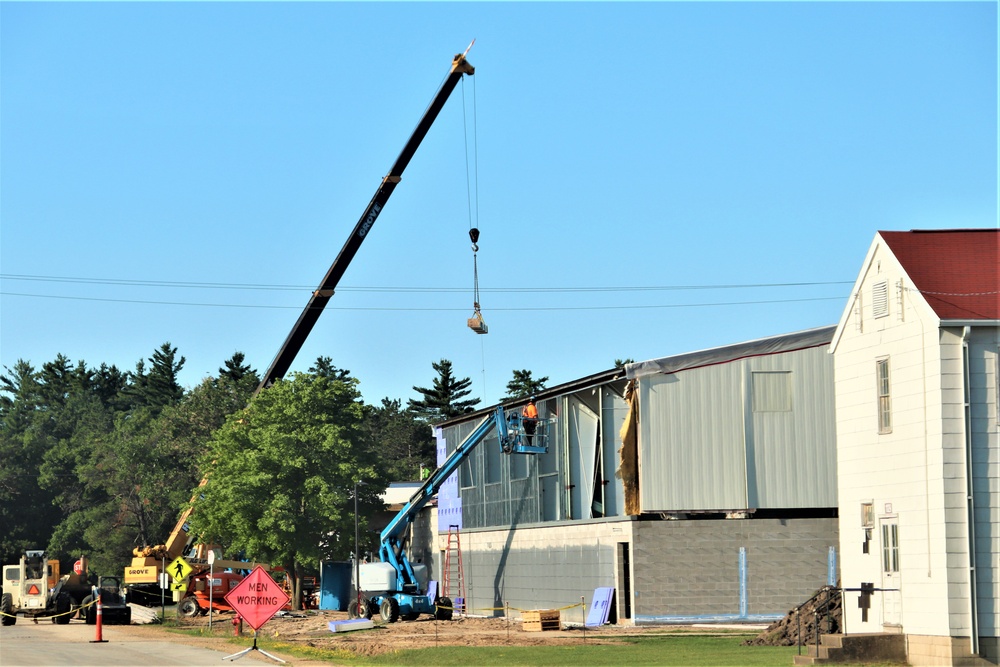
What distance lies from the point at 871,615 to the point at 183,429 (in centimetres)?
8905

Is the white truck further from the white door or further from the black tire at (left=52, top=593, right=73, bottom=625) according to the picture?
the white door

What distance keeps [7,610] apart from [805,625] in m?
34.1

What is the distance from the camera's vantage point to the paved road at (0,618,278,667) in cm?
2916

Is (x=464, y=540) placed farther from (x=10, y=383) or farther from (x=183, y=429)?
(x=10, y=383)

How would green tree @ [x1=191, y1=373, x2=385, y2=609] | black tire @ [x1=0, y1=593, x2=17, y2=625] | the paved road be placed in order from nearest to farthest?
the paved road < black tire @ [x1=0, y1=593, x2=17, y2=625] < green tree @ [x1=191, y1=373, x2=385, y2=609]

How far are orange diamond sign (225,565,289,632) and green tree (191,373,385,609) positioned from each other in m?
33.4

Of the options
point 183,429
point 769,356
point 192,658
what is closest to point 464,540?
point 769,356

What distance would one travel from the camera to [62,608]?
172ft

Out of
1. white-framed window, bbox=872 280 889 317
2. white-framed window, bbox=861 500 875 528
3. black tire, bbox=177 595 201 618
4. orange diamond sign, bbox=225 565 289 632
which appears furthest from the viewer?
black tire, bbox=177 595 201 618

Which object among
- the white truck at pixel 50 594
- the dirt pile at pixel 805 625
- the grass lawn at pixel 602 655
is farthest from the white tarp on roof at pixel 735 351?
the white truck at pixel 50 594

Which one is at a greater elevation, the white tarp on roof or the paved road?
the white tarp on roof

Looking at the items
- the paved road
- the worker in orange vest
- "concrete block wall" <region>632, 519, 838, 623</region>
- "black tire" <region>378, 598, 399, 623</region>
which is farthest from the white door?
"black tire" <region>378, 598, 399, 623</region>

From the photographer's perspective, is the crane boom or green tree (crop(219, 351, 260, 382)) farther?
green tree (crop(219, 351, 260, 382))

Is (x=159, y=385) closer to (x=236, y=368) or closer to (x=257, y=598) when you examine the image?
(x=236, y=368)
